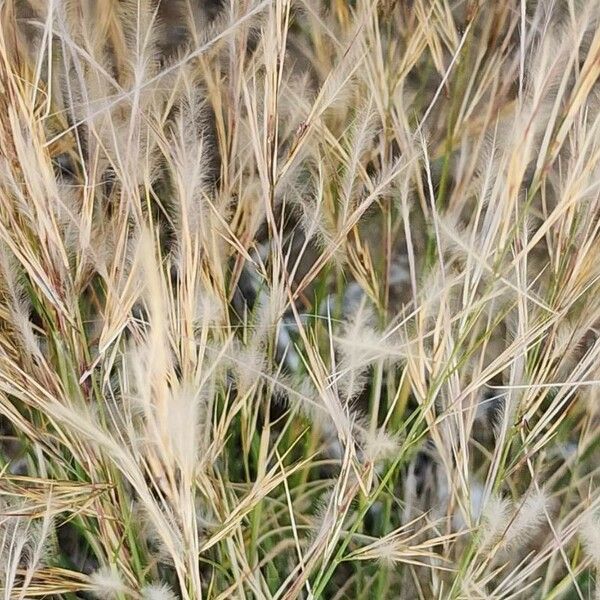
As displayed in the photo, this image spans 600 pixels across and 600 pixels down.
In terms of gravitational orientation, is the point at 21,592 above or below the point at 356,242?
below

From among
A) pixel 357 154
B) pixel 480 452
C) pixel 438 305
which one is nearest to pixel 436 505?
pixel 480 452

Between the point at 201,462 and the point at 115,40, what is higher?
the point at 115,40

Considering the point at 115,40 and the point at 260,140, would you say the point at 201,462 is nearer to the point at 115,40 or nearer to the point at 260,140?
the point at 260,140

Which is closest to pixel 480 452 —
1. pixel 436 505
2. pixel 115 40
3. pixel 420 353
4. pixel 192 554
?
pixel 436 505

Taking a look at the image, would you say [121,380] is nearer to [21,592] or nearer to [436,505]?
[21,592]

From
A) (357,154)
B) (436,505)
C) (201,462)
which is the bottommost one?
(436,505)

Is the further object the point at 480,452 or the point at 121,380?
the point at 480,452
